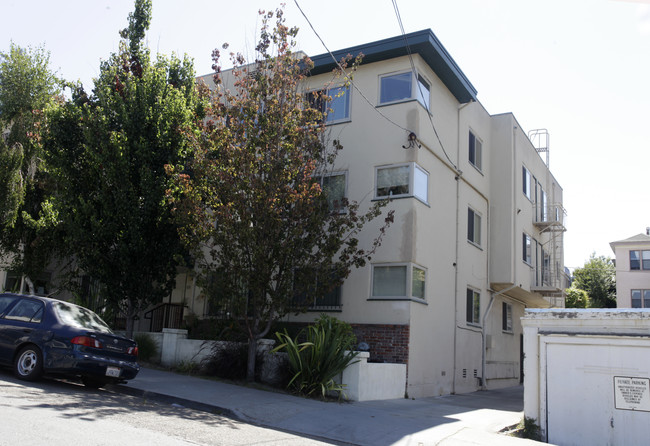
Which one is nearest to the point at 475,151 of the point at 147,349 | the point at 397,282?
the point at 397,282

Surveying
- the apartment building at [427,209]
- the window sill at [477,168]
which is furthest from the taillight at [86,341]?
the window sill at [477,168]

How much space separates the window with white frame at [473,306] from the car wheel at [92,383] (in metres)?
11.1

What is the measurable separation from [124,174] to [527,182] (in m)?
15.5

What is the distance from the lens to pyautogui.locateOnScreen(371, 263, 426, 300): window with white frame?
14011 mm

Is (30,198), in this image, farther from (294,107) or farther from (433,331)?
(433,331)

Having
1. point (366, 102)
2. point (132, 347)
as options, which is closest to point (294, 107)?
point (366, 102)

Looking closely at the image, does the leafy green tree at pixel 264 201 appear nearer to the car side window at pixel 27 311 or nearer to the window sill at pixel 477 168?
the car side window at pixel 27 311

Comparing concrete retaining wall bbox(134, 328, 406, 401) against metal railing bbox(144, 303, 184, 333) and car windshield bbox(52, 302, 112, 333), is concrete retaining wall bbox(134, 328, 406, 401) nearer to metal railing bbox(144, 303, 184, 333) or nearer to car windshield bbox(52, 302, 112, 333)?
metal railing bbox(144, 303, 184, 333)

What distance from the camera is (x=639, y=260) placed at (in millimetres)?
41469

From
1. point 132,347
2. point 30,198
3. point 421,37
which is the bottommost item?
point 132,347

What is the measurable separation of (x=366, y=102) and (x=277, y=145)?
183 inches

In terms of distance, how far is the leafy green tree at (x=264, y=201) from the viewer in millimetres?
11656

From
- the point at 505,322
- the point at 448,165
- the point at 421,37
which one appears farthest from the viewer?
the point at 505,322

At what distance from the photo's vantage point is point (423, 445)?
26.5 ft
